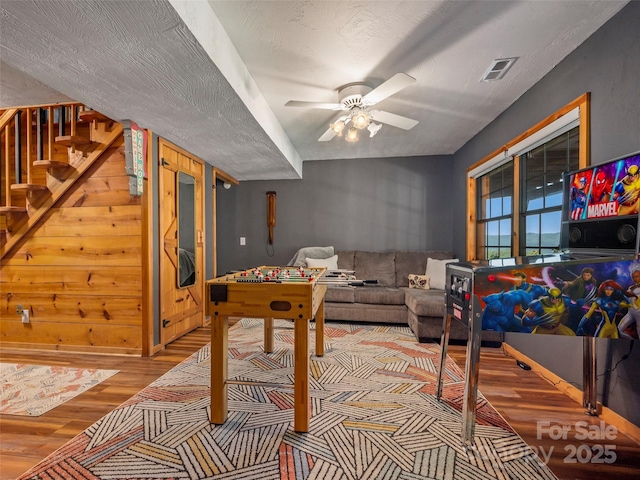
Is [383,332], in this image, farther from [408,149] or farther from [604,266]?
[408,149]

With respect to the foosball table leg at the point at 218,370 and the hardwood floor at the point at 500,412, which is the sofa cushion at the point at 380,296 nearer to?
the hardwood floor at the point at 500,412

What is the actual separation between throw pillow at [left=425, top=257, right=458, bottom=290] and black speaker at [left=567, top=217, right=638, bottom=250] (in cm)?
200

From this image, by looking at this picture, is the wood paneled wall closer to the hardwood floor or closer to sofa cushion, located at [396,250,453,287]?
the hardwood floor

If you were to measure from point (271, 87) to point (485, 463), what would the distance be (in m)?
2.94

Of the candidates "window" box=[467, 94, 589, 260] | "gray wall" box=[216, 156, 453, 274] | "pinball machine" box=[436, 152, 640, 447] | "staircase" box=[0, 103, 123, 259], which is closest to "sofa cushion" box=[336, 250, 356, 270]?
"gray wall" box=[216, 156, 453, 274]

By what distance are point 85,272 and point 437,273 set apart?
4.10 meters

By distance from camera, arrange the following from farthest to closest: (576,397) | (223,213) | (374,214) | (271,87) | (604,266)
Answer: (223,213)
(374,214)
(271,87)
(576,397)
(604,266)

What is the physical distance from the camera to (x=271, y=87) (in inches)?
96.7

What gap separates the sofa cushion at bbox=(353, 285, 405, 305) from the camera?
11.8ft

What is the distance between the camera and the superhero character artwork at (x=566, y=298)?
1273 millimetres

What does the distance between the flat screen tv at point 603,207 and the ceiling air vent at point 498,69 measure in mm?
1001

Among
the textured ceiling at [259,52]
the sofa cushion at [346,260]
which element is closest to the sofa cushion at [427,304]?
the sofa cushion at [346,260]

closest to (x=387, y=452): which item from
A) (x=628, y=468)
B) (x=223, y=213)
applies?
(x=628, y=468)

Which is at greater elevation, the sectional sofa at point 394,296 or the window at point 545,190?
the window at point 545,190
